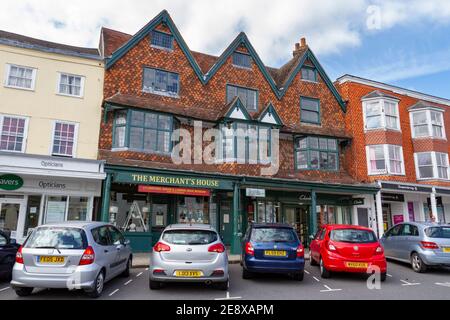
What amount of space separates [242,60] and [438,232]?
13.2 meters

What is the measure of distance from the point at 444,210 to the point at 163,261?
22.6m

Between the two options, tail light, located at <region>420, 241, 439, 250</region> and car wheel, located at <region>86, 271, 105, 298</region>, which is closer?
car wheel, located at <region>86, 271, 105, 298</region>

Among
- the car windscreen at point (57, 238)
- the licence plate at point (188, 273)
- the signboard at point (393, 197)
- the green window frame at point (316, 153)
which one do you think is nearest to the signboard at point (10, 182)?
the car windscreen at point (57, 238)

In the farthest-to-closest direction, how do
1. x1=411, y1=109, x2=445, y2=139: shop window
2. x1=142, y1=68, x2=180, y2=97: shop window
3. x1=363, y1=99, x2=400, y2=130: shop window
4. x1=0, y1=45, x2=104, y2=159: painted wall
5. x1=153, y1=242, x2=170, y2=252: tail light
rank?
x1=411, y1=109, x2=445, y2=139: shop window → x1=363, y1=99, x2=400, y2=130: shop window → x1=142, y1=68, x2=180, y2=97: shop window → x1=0, y1=45, x2=104, y2=159: painted wall → x1=153, y1=242, x2=170, y2=252: tail light

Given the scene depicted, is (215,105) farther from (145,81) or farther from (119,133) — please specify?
(119,133)

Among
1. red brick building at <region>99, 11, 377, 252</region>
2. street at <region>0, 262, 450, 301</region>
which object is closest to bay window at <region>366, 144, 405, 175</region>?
red brick building at <region>99, 11, 377, 252</region>

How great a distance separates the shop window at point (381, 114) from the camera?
19.7m

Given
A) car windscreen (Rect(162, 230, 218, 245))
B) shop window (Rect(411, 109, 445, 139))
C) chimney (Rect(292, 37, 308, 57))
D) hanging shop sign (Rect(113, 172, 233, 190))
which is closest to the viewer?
car windscreen (Rect(162, 230, 218, 245))

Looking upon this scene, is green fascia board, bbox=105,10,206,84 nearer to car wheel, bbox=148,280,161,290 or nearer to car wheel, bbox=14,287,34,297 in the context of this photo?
car wheel, bbox=14,287,34,297

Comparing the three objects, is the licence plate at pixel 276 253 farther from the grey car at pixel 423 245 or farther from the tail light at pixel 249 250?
the grey car at pixel 423 245

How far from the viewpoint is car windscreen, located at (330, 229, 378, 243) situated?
Result: 908 centimetres

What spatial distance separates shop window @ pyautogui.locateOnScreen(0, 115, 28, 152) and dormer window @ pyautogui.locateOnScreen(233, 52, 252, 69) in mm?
11279

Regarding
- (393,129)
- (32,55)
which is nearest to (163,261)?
(32,55)

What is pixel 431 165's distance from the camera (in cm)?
2033
